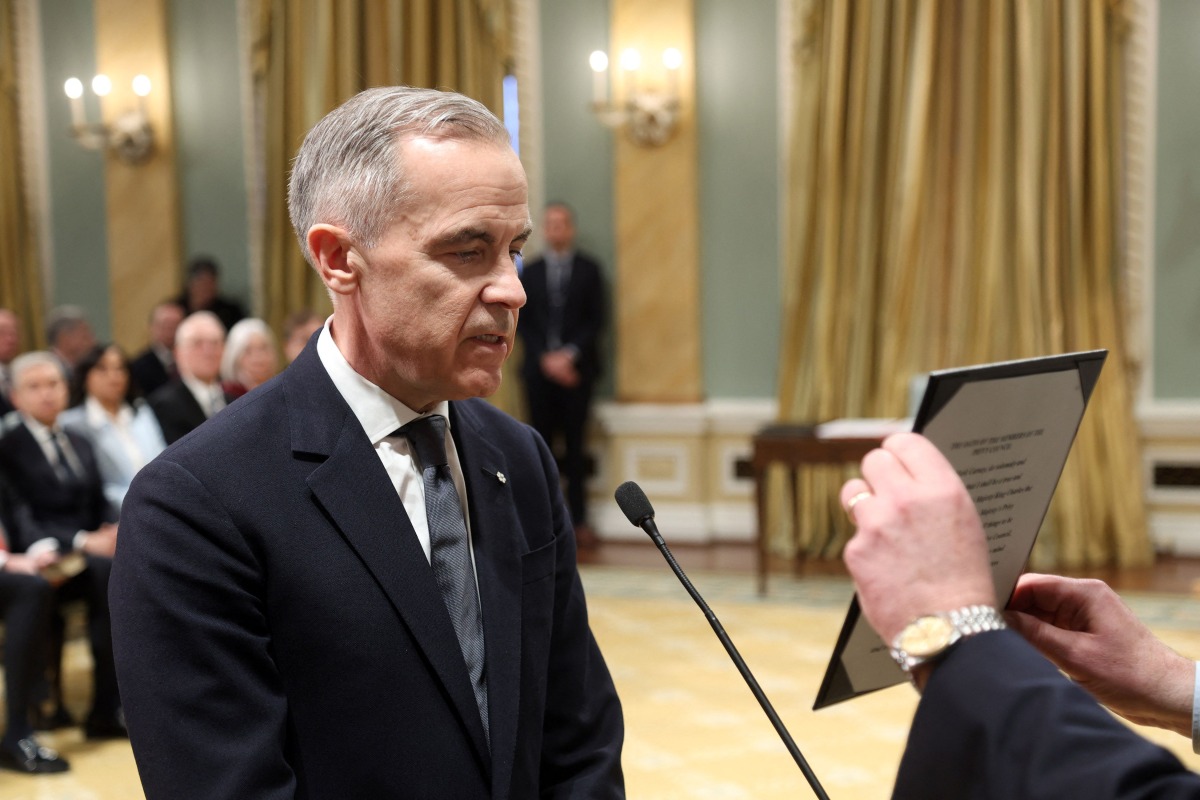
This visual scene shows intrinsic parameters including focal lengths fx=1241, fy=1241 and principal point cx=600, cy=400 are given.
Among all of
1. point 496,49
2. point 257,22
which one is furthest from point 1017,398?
point 257,22

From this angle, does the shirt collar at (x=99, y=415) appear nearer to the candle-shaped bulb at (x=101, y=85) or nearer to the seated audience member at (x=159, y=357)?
the seated audience member at (x=159, y=357)

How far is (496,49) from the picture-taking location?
860 centimetres

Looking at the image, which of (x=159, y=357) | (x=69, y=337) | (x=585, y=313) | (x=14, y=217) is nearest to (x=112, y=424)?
(x=69, y=337)

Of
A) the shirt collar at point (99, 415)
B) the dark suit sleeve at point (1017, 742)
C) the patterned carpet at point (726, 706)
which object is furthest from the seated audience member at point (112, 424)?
the dark suit sleeve at point (1017, 742)

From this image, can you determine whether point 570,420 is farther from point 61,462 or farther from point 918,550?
point 918,550

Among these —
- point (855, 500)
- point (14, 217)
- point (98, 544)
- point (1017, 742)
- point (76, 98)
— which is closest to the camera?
point (1017, 742)

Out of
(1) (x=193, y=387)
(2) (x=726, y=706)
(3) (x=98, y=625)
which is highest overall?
(1) (x=193, y=387)

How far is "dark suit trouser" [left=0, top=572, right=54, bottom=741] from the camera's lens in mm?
4535

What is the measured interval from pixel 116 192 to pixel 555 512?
8745 mm

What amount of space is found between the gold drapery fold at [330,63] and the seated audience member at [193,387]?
322 cm

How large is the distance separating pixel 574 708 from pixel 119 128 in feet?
29.0

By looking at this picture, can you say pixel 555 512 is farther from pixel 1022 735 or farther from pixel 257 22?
pixel 257 22

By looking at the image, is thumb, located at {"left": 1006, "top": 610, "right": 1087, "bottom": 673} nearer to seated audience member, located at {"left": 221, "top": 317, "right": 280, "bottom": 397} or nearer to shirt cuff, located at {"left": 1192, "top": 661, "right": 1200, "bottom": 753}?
shirt cuff, located at {"left": 1192, "top": 661, "right": 1200, "bottom": 753}

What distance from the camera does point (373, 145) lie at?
5.22 ft
